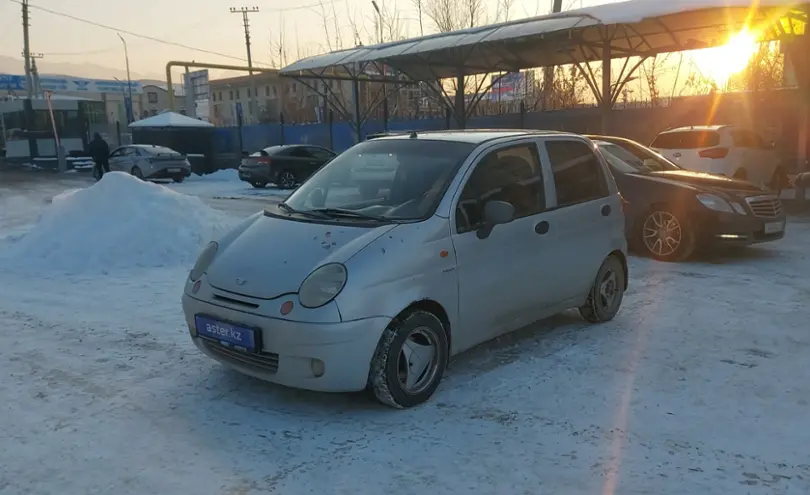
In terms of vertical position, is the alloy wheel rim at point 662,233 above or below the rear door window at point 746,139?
below

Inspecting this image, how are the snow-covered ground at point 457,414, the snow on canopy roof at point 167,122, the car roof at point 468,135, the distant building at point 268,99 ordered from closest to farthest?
the snow-covered ground at point 457,414 → the car roof at point 468,135 → the snow on canopy roof at point 167,122 → the distant building at point 268,99

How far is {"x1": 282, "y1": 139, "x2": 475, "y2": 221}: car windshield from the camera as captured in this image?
4.58 m

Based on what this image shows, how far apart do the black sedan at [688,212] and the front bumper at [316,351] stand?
5984 mm

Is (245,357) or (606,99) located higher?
(606,99)

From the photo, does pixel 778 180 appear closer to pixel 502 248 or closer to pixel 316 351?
pixel 502 248

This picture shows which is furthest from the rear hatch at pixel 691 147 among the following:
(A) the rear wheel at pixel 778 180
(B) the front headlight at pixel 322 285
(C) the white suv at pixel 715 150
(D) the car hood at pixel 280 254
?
(B) the front headlight at pixel 322 285

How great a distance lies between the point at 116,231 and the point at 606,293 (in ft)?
21.3

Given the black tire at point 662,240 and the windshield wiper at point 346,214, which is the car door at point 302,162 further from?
the windshield wiper at point 346,214

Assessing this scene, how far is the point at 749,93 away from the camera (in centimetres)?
1917

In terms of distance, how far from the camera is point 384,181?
4.92 m

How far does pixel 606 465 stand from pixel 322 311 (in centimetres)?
172

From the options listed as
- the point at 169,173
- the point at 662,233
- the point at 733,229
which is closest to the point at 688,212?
the point at 662,233

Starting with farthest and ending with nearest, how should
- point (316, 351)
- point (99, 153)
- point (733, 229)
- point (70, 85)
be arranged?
point (70, 85) → point (99, 153) → point (733, 229) → point (316, 351)

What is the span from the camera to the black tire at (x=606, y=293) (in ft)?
19.5
